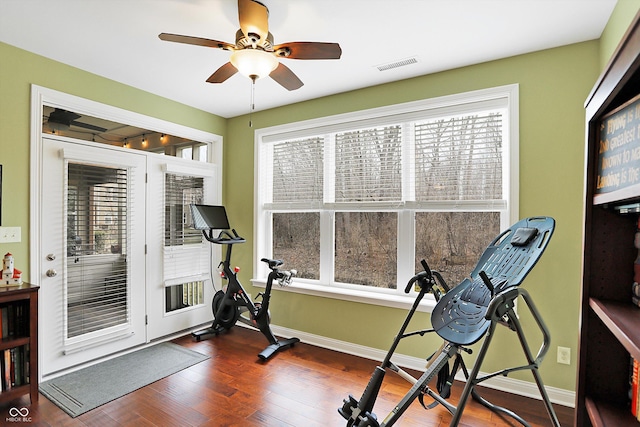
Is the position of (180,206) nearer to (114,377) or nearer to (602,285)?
(114,377)

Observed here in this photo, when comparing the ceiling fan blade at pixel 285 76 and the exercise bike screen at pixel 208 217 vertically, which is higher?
the ceiling fan blade at pixel 285 76

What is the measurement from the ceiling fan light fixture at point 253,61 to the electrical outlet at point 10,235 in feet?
7.19

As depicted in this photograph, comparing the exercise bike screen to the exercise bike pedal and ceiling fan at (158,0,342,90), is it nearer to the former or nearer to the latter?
ceiling fan at (158,0,342,90)

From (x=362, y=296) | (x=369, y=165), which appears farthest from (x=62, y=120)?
(x=362, y=296)

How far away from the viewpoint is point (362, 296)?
129 inches

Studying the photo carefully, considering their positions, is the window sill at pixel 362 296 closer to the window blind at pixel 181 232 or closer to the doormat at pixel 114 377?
the window blind at pixel 181 232

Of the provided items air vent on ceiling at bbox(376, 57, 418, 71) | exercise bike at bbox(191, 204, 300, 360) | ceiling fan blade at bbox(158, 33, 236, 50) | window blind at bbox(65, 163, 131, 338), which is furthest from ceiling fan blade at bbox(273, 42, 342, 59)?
window blind at bbox(65, 163, 131, 338)

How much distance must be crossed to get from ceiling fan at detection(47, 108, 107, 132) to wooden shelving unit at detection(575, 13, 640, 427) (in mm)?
3688

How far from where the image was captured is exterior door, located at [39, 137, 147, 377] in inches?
112

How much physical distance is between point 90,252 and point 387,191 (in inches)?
113

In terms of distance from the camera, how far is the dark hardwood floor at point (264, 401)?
2.27m

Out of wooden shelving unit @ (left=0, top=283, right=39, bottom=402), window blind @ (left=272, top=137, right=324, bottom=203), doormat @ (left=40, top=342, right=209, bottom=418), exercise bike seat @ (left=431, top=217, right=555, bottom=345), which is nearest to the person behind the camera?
exercise bike seat @ (left=431, top=217, right=555, bottom=345)

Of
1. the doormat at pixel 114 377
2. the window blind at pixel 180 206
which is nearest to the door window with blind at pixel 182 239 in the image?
the window blind at pixel 180 206

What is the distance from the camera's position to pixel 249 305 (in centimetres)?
357
